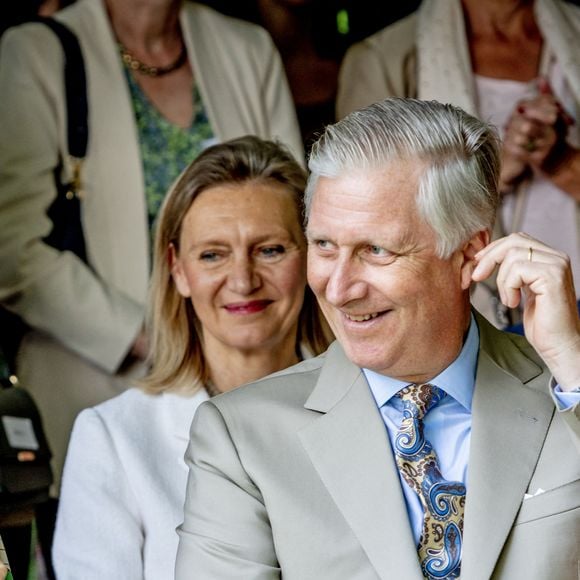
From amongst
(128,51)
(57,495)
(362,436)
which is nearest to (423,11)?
(128,51)

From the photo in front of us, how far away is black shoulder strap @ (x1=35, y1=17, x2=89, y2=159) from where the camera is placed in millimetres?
4430

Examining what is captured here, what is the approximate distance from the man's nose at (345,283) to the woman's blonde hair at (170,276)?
112 cm

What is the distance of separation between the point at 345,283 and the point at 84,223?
204 centimetres

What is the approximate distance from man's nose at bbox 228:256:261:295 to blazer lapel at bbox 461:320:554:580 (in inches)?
37.0

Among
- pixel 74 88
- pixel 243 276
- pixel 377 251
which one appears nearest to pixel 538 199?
pixel 243 276

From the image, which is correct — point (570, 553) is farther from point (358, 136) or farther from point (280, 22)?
point (280, 22)

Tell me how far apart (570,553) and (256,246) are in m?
1.47

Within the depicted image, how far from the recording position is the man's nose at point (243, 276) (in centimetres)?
364

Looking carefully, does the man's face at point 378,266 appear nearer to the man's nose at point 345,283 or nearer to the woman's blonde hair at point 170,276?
the man's nose at point 345,283

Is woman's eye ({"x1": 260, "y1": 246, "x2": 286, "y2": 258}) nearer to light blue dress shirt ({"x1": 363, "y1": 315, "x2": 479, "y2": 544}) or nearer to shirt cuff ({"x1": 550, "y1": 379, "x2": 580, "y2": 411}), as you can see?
light blue dress shirt ({"x1": 363, "y1": 315, "x2": 479, "y2": 544})

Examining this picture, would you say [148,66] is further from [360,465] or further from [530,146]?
[360,465]

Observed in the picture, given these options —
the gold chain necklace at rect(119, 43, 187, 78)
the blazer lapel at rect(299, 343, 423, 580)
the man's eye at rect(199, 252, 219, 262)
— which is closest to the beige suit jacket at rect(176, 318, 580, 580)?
the blazer lapel at rect(299, 343, 423, 580)

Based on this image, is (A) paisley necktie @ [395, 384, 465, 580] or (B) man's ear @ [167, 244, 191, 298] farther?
(B) man's ear @ [167, 244, 191, 298]

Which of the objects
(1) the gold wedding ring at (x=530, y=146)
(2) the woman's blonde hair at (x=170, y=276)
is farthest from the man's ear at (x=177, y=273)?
(1) the gold wedding ring at (x=530, y=146)
